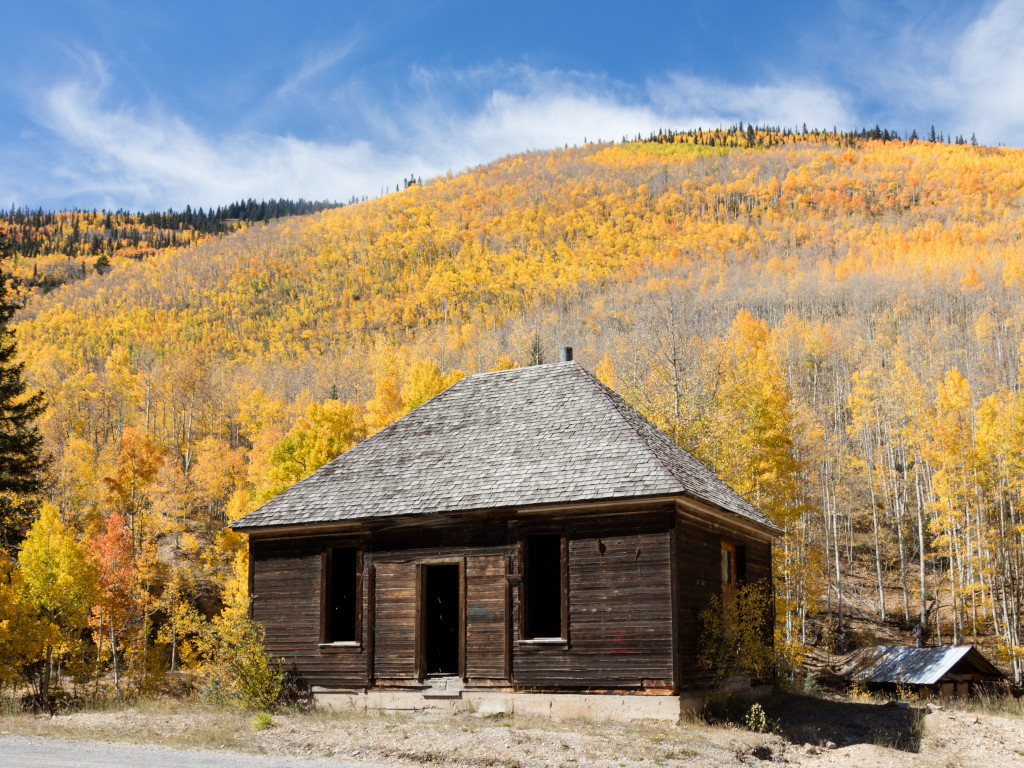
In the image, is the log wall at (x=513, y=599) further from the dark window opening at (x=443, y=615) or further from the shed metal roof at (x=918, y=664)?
the shed metal roof at (x=918, y=664)

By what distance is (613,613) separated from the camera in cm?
1648

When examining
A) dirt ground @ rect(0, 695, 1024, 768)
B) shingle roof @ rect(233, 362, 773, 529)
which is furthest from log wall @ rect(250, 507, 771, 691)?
dirt ground @ rect(0, 695, 1024, 768)

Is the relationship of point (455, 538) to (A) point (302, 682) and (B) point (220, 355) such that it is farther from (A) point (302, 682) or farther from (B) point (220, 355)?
(B) point (220, 355)

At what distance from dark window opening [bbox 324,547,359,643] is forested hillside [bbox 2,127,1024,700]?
9704mm

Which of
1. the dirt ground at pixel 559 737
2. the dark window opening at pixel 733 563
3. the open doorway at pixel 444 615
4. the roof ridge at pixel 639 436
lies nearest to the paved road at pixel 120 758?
the dirt ground at pixel 559 737

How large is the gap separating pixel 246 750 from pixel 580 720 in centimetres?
603

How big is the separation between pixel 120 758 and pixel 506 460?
30.5 feet

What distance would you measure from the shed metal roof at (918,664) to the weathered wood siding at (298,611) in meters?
A: 17.1

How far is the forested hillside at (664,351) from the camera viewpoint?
33.2 meters

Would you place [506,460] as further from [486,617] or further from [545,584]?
[486,617]

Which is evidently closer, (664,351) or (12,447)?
(12,447)

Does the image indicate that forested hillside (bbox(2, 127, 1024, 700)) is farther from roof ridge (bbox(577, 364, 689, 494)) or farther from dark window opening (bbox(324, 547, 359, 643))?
dark window opening (bbox(324, 547, 359, 643))

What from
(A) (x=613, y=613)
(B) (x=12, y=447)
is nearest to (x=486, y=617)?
(A) (x=613, y=613)

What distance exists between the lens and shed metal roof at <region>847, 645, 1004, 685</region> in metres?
25.9
